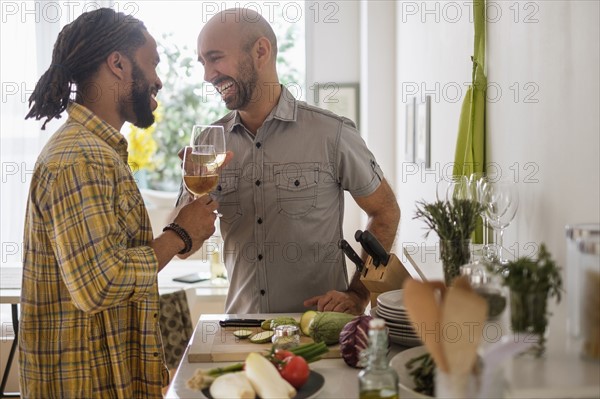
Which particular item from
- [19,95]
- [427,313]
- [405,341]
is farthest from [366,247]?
[19,95]

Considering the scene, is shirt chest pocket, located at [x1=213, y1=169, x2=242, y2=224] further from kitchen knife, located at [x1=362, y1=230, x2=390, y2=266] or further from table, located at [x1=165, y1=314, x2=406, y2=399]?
table, located at [x1=165, y1=314, x2=406, y2=399]

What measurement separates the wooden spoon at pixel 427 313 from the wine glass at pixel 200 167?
0.99 meters

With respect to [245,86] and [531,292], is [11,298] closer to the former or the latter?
[245,86]

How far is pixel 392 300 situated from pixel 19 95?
448cm

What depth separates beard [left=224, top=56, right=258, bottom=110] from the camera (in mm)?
2461

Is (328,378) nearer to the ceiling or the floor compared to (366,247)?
nearer to the floor

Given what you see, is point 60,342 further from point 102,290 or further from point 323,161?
point 323,161

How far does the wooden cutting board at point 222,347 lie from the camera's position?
174 centimetres

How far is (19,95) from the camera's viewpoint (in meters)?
5.55

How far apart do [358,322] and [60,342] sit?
704 millimetres

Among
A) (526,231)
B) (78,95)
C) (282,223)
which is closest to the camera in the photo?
(78,95)

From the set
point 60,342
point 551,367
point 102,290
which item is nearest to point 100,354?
point 60,342

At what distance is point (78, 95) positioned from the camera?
2004 mm

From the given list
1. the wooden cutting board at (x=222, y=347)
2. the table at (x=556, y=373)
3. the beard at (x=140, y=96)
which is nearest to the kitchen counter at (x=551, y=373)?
the table at (x=556, y=373)
